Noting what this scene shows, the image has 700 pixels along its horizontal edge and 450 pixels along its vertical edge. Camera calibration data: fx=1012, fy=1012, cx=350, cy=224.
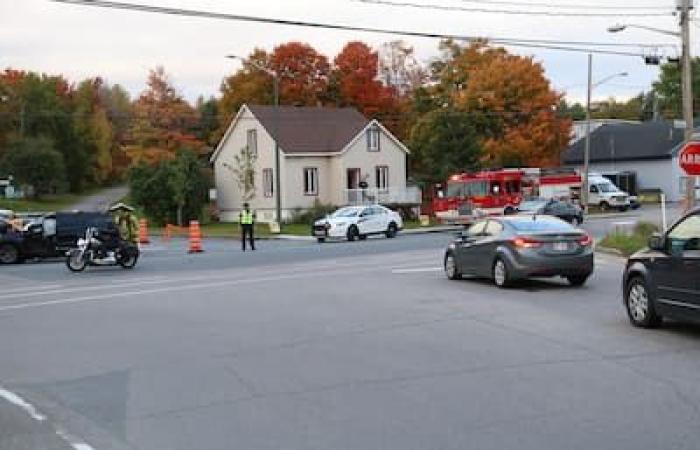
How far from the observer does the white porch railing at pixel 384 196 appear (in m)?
63.5

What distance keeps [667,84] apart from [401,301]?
104944mm

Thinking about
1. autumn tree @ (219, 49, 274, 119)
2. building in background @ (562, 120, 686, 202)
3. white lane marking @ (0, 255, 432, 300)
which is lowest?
white lane marking @ (0, 255, 432, 300)

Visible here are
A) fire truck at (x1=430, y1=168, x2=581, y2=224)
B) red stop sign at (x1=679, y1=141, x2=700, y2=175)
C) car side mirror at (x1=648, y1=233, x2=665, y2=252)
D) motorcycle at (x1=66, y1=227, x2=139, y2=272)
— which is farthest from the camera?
fire truck at (x1=430, y1=168, x2=581, y2=224)

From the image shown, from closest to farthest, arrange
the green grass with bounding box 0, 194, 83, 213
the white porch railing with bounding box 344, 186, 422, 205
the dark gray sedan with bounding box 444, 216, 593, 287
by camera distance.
Result: the dark gray sedan with bounding box 444, 216, 593, 287, the white porch railing with bounding box 344, 186, 422, 205, the green grass with bounding box 0, 194, 83, 213

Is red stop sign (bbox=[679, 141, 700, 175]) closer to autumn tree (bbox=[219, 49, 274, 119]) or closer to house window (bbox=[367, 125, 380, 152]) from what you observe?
house window (bbox=[367, 125, 380, 152])

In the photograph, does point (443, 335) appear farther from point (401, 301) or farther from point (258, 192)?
point (258, 192)

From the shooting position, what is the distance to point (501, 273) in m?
19.3

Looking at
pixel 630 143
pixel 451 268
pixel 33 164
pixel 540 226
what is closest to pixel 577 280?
pixel 540 226

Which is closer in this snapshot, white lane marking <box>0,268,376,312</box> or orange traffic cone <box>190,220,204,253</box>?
white lane marking <box>0,268,376,312</box>

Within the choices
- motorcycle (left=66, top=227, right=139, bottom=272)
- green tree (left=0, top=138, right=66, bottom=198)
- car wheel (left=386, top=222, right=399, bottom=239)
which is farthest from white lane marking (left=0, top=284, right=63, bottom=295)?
green tree (left=0, top=138, right=66, bottom=198)

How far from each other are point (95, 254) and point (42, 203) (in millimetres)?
83012

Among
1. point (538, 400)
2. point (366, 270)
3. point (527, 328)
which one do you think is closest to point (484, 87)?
point (366, 270)

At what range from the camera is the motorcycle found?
1130 inches

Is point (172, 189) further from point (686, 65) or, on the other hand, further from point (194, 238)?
point (686, 65)
